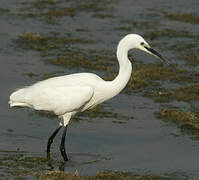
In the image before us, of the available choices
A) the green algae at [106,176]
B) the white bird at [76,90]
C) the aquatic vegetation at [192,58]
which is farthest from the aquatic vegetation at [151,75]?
the green algae at [106,176]

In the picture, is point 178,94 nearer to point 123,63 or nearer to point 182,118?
point 182,118

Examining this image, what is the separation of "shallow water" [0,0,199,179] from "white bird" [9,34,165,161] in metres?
0.64

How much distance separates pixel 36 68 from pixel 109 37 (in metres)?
2.92

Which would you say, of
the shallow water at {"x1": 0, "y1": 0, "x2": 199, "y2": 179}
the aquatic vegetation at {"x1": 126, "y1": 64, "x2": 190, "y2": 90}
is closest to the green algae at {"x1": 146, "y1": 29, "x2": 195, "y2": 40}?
the shallow water at {"x1": 0, "y1": 0, "x2": 199, "y2": 179}

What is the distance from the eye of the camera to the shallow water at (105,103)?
30.6 ft

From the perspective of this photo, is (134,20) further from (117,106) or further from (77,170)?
(77,170)

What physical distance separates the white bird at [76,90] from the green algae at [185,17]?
25.7 feet

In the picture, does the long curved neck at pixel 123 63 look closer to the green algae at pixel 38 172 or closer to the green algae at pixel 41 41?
the green algae at pixel 38 172

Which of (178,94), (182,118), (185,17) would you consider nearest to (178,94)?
(178,94)

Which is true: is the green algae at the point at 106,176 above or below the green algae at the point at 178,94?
below

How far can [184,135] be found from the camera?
1023 cm

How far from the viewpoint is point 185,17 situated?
17.0m

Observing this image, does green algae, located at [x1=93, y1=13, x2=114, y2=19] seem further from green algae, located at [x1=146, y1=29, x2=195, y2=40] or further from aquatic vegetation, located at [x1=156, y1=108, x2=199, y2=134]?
aquatic vegetation, located at [x1=156, y1=108, x2=199, y2=134]

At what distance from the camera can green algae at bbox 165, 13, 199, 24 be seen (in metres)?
16.8
